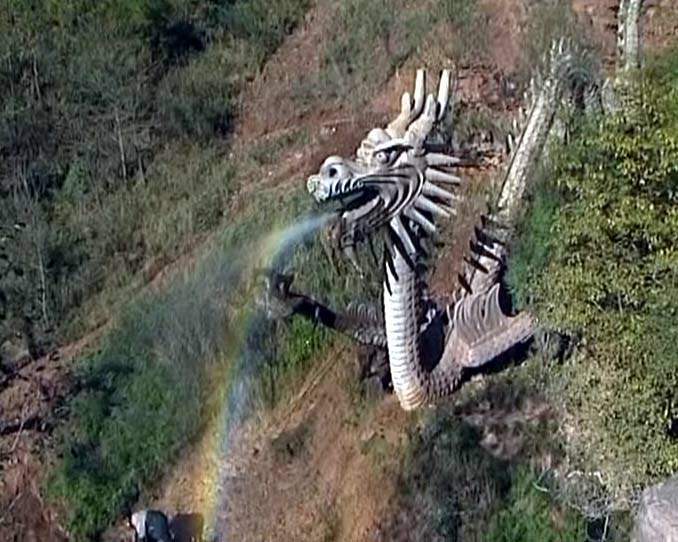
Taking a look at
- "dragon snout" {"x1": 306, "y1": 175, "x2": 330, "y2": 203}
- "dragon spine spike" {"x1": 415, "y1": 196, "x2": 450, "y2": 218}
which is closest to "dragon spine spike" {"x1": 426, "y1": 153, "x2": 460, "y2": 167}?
"dragon spine spike" {"x1": 415, "y1": 196, "x2": 450, "y2": 218}

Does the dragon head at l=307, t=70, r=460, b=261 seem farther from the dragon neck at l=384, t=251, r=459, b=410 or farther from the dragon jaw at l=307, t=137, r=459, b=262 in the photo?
the dragon neck at l=384, t=251, r=459, b=410

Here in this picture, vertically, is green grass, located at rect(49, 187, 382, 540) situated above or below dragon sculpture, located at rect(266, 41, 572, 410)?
below

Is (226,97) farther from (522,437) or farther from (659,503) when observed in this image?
(659,503)

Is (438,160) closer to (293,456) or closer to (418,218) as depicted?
(418,218)

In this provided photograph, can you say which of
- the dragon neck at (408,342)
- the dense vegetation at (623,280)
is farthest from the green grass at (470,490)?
the dense vegetation at (623,280)

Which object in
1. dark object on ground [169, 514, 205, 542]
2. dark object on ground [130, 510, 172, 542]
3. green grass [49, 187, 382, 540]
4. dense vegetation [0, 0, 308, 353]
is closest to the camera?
dark object on ground [130, 510, 172, 542]

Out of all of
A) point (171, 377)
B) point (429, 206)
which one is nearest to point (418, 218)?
point (429, 206)
